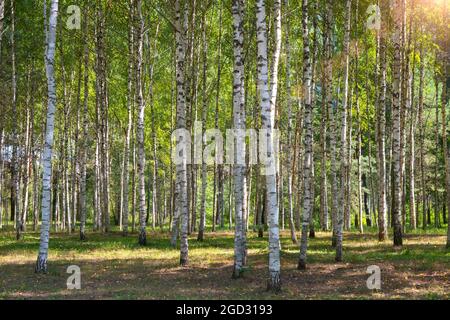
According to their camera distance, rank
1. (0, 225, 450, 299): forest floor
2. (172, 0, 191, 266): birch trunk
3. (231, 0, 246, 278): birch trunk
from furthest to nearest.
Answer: (172, 0, 191, 266): birch trunk < (231, 0, 246, 278): birch trunk < (0, 225, 450, 299): forest floor

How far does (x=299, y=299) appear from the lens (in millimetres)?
10133

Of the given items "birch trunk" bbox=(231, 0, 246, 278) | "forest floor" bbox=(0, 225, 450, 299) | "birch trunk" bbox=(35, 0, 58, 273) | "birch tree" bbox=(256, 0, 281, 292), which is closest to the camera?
"birch tree" bbox=(256, 0, 281, 292)

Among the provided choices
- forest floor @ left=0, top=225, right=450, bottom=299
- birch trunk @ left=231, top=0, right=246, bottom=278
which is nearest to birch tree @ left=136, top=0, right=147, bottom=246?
forest floor @ left=0, top=225, right=450, bottom=299

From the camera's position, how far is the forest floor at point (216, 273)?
36.1 ft

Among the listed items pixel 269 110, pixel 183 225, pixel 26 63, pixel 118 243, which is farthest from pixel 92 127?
pixel 269 110

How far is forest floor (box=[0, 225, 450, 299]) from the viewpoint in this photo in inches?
433

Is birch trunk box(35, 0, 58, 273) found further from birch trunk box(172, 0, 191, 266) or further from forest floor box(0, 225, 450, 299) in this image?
birch trunk box(172, 0, 191, 266)

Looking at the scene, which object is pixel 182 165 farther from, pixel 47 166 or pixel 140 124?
pixel 140 124

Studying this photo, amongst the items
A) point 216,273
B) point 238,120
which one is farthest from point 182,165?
point 216,273

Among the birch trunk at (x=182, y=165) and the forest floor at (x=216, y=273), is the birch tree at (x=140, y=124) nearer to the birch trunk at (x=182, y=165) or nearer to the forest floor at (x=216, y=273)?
the forest floor at (x=216, y=273)

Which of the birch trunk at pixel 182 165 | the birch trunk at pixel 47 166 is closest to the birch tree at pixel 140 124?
the birch trunk at pixel 182 165

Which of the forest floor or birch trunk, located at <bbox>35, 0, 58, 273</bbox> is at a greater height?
birch trunk, located at <bbox>35, 0, 58, 273</bbox>

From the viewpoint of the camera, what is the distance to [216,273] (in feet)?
45.8

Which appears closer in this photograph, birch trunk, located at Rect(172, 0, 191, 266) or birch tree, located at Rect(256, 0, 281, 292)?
birch tree, located at Rect(256, 0, 281, 292)
